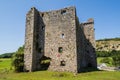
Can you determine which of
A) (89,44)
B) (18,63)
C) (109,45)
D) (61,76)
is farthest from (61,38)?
(109,45)

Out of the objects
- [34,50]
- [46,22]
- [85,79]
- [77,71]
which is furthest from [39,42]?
[85,79]

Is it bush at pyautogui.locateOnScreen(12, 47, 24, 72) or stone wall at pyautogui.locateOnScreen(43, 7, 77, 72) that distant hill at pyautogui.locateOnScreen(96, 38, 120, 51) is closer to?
stone wall at pyautogui.locateOnScreen(43, 7, 77, 72)

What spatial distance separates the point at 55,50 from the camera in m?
35.5

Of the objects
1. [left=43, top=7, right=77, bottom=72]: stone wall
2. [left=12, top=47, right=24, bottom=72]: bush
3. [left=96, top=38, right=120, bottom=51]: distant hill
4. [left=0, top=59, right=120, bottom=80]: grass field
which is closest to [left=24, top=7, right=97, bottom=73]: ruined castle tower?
[left=43, top=7, right=77, bottom=72]: stone wall

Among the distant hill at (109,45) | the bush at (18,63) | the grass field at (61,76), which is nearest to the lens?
the grass field at (61,76)

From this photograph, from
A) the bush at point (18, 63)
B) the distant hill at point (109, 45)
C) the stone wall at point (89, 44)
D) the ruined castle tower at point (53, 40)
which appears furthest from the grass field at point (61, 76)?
the distant hill at point (109, 45)

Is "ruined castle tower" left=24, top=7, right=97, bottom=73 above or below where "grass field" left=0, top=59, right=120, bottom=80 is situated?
above

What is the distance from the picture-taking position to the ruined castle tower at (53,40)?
33981 millimetres

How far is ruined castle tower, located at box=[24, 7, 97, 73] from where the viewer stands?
33981 millimetres

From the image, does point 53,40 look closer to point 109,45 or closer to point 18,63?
point 18,63

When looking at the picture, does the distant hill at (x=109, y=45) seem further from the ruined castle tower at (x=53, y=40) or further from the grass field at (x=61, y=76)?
the grass field at (x=61, y=76)

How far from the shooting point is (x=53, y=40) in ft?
118

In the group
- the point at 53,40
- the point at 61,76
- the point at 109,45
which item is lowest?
the point at 61,76

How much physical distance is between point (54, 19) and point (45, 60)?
29.9 feet
